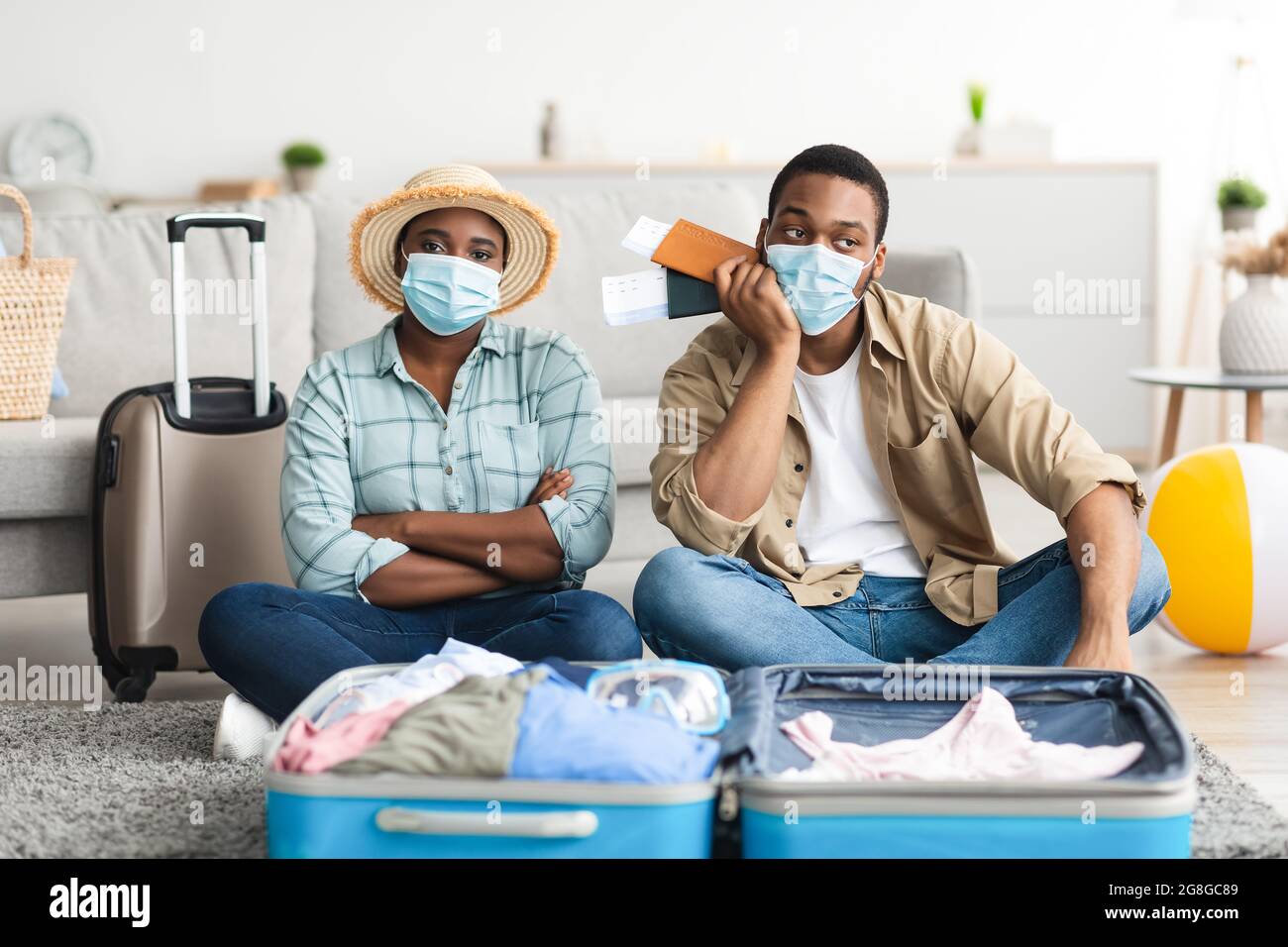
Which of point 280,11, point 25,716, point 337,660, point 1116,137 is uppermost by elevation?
point 280,11

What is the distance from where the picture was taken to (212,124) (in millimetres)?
5219

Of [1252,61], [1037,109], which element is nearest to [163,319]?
[1037,109]

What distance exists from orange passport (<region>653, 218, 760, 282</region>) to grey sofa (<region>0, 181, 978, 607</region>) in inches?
30.1

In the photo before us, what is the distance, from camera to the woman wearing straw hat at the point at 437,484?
1799 mm

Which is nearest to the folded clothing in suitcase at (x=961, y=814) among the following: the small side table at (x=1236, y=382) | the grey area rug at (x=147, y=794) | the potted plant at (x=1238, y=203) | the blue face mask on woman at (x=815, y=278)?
the grey area rug at (x=147, y=794)

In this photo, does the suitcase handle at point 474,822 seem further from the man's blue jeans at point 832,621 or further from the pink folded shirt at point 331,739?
the man's blue jeans at point 832,621

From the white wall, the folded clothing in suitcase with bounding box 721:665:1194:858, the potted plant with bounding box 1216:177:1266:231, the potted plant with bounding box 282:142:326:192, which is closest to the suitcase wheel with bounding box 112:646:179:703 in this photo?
the folded clothing in suitcase with bounding box 721:665:1194:858

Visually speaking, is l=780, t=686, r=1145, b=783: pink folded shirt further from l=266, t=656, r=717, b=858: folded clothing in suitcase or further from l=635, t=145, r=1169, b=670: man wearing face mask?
l=635, t=145, r=1169, b=670: man wearing face mask

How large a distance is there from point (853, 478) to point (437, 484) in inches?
22.4

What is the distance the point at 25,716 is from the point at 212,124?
12.1 feet

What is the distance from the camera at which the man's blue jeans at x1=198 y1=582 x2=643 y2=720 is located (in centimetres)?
173

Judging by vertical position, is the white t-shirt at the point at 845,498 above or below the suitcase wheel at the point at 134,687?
above
